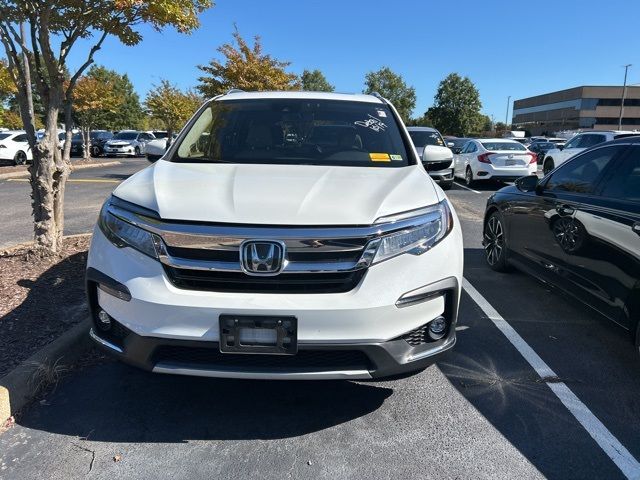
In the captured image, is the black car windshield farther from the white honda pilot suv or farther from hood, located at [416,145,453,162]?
the white honda pilot suv

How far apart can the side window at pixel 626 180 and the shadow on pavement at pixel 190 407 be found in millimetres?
2187

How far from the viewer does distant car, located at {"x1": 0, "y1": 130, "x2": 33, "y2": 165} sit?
2189cm

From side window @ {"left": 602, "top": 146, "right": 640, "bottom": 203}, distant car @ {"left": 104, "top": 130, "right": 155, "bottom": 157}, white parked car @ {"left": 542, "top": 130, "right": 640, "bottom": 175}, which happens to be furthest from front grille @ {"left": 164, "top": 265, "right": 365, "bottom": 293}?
distant car @ {"left": 104, "top": 130, "right": 155, "bottom": 157}

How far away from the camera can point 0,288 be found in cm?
446

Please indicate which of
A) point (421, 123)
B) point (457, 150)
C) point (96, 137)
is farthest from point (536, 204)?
point (421, 123)

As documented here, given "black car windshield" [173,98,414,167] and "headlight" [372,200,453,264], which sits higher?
"black car windshield" [173,98,414,167]

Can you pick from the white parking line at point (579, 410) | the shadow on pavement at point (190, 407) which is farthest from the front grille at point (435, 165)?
the shadow on pavement at point (190, 407)

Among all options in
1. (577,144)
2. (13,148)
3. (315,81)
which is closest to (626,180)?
(577,144)

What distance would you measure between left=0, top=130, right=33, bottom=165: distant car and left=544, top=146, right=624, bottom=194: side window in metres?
22.4

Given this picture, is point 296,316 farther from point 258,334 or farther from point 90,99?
point 90,99

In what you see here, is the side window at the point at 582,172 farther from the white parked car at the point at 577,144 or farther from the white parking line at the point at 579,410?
the white parked car at the point at 577,144

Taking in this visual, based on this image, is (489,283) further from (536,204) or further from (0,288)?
(0,288)

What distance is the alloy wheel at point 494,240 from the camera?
5883mm

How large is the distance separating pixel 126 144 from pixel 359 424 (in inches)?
1222
